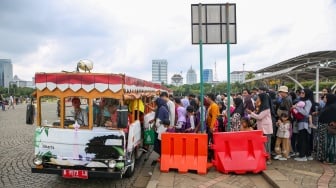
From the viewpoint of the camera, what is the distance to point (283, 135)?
888 cm

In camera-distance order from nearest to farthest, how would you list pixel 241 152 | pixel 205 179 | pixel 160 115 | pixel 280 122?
pixel 205 179 < pixel 241 152 < pixel 160 115 < pixel 280 122

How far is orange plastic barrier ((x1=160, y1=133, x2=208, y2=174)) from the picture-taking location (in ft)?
26.1

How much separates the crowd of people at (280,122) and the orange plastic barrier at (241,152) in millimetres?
610

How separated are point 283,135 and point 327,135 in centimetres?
103

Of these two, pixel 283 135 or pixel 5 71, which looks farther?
pixel 5 71

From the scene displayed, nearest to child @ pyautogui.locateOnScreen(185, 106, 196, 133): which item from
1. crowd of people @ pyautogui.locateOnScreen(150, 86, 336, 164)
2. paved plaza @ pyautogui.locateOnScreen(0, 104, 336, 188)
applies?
crowd of people @ pyautogui.locateOnScreen(150, 86, 336, 164)

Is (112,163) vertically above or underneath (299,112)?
underneath

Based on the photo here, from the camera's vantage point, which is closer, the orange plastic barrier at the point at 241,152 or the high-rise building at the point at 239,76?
the orange plastic barrier at the point at 241,152

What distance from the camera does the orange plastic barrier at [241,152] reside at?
779 centimetres

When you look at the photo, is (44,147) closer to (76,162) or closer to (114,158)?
(76,162)

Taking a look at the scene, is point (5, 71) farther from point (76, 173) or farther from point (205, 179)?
point (205, 179)

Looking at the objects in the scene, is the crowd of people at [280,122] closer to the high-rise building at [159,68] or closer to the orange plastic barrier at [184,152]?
the orange plastic barrier at [184,152]

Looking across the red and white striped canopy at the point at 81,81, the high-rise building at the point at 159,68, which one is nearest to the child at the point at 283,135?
the red and white striped canopy at the point at 81,81

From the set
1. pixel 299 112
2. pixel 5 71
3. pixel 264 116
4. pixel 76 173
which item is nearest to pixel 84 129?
pixel 76 173
